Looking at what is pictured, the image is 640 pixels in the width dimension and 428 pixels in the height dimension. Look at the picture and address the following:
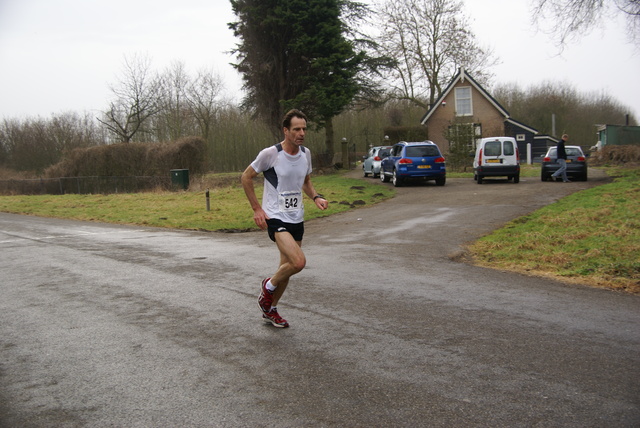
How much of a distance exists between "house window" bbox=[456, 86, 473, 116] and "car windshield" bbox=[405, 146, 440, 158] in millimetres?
19092

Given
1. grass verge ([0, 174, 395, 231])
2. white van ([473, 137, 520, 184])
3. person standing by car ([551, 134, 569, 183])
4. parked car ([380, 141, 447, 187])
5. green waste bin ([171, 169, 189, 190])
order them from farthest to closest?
green waste bin ([171, 169, 189, 190])
parked car ([380, 141, 447, 187])
white van ([473, 137, 520, 184])
person standing by car ([551, 134, 569, 183])
grass verge ([0, 174, 395, 231])

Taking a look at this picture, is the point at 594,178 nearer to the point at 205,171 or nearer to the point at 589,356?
the point at 205,171

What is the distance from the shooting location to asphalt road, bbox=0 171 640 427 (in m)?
3.50

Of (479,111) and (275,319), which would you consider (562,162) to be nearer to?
(479,111)

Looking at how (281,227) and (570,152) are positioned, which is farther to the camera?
(570,152)

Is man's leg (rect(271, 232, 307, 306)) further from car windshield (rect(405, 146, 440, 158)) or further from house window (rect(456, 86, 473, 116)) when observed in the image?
house window (rect(456, 86, 473, 116))

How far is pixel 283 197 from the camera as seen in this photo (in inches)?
212

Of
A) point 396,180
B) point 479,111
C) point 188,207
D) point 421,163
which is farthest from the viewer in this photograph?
point 479,111

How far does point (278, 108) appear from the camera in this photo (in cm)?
3481

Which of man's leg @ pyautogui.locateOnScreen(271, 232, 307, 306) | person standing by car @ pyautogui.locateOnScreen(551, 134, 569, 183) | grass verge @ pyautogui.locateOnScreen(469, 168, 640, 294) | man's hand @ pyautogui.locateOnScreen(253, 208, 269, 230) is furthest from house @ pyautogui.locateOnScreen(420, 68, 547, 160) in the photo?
man's hand @ pyautogui.locateOnScreen(253, 208, 269, 230)

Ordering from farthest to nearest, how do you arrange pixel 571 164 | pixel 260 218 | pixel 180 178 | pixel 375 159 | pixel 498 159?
pixel 375 159
pixel 180 178
pixel 498 159
pixel 571 164
pixel 260 218

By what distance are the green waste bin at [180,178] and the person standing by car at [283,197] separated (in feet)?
82.8

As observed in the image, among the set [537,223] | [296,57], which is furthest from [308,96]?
[537,223]

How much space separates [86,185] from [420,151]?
73.6 ft
